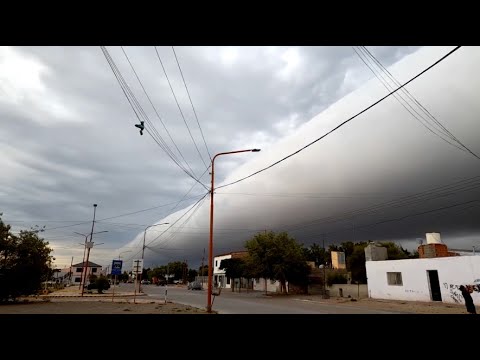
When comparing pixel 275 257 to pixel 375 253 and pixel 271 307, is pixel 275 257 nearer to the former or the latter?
pixel 375 253

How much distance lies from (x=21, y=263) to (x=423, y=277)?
104ft

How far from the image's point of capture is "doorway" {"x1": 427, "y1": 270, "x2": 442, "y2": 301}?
28375 millimetres

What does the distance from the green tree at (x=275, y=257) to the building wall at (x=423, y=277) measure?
424 inches

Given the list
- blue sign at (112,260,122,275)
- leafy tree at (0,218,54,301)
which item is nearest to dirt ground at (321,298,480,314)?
blue sign at (112,260,122,275)

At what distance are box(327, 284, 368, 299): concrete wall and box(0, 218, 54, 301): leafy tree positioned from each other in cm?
3053

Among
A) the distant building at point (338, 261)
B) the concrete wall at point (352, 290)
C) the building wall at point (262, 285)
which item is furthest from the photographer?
the distant building at point (338, 261)

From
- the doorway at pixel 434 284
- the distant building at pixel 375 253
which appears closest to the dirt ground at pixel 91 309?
the doorway at pixel 434 284

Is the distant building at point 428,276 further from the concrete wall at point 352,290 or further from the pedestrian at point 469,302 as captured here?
the pedestrian at point 469,302

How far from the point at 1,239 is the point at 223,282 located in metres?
55.8

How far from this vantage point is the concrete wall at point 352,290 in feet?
121

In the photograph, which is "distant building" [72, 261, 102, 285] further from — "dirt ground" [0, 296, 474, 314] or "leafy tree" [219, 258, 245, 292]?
"dirt ground" [0, 296, 474, 314]
